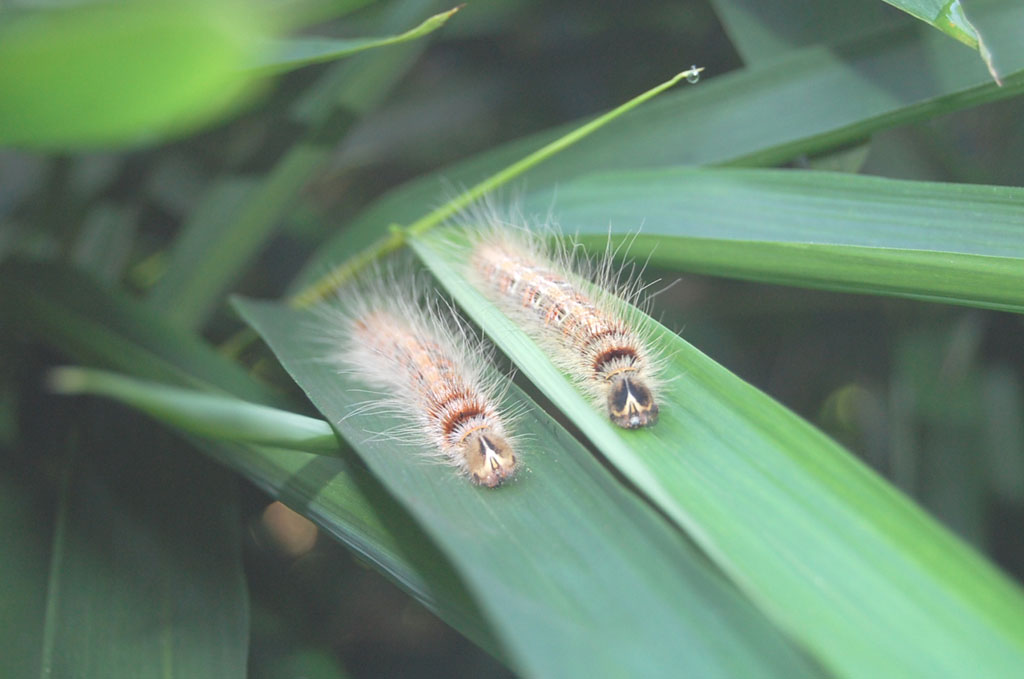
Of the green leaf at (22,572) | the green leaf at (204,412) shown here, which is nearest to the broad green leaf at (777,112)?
the green leaf at (22,572)

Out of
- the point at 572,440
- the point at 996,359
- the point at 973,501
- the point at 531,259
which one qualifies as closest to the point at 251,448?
the point at 572,440

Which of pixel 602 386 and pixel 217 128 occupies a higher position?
pixel 217 128

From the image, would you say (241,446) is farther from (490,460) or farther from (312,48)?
(312,48)

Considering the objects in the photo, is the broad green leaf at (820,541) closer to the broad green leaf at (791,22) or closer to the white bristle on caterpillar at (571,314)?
the white bristle on caterpillar at (571,314)

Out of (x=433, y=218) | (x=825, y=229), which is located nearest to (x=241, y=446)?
(x=433, y=218)

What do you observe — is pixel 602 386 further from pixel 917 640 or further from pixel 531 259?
pixel 917 640
